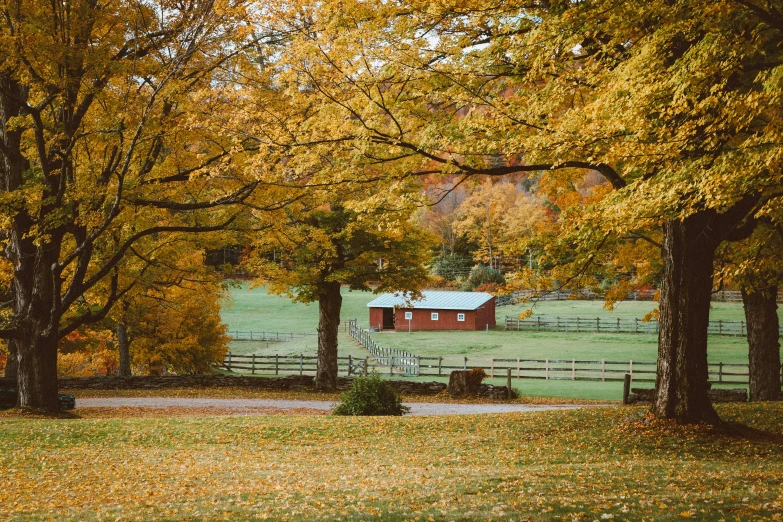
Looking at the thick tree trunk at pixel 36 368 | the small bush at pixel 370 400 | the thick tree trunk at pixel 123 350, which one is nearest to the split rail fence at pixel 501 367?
the thick tree trunk at pixel 123 350

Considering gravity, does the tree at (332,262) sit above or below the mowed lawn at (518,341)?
above

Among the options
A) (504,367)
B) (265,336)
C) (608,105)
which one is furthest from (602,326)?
(608,105)

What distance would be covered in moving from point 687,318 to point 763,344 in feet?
29.2

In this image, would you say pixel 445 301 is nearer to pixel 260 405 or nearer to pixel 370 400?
pixel 260 405

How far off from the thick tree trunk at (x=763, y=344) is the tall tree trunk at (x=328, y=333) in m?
13.5

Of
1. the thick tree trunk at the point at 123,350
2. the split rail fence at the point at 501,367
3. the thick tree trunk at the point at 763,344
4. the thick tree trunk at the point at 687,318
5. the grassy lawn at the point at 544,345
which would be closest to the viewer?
the thick tree trunk at the point at 687,318

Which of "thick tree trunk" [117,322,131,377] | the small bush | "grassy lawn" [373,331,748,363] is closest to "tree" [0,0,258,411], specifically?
the small bush

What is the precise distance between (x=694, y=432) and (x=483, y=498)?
575cm

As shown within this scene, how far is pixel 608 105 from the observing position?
28.1 ft

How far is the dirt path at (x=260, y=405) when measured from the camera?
2108 centimetres

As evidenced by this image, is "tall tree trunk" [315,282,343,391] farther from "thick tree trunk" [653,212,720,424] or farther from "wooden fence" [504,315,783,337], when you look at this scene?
"wooden fence" [504,315,783,337]

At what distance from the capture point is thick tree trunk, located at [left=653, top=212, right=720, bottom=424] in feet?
36.7

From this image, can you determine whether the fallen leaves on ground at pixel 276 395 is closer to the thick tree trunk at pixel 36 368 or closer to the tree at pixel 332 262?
the tree at pixel 332 262

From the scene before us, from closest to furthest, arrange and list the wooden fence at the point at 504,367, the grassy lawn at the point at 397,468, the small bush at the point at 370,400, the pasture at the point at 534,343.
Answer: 1. the grassy lawn at the point at 397,468
2. the small bush at the point at 370,400
3. the wooden fence at the point at 504,367
4. the pasture at the point at 534,343
